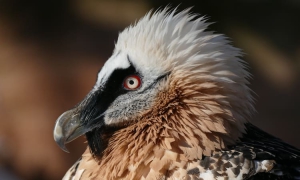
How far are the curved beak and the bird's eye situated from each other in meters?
0.26

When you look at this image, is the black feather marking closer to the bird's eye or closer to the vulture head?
the vulture head

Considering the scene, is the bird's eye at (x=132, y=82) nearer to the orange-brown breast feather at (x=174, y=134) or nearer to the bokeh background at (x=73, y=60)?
the orange-brown breast feather at (x=174, y=134)

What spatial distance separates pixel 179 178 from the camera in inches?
89.5

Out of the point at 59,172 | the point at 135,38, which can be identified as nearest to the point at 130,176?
the point at 135,38

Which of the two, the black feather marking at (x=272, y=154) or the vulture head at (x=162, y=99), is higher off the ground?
the vulture head at (x=162, y=99)

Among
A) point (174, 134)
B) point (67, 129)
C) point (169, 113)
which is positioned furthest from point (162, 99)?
point (67, 129)

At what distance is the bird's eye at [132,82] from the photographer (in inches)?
99.9

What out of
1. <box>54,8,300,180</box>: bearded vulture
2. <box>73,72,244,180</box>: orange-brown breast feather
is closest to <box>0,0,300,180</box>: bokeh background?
<box>54,8,300,180</box>: bearded vulture

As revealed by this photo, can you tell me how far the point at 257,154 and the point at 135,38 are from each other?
29.8 inches

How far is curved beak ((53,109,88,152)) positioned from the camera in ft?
8.08

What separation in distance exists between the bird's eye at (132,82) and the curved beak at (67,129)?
260 mm

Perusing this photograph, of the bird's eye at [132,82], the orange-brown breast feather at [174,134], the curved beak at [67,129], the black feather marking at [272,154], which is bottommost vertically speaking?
the black feather marking at [272,154]

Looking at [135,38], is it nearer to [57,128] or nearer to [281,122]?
[57,128]

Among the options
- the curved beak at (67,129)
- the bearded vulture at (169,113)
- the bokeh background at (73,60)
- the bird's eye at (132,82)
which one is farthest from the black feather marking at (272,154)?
the bokeh background at (73,60)
